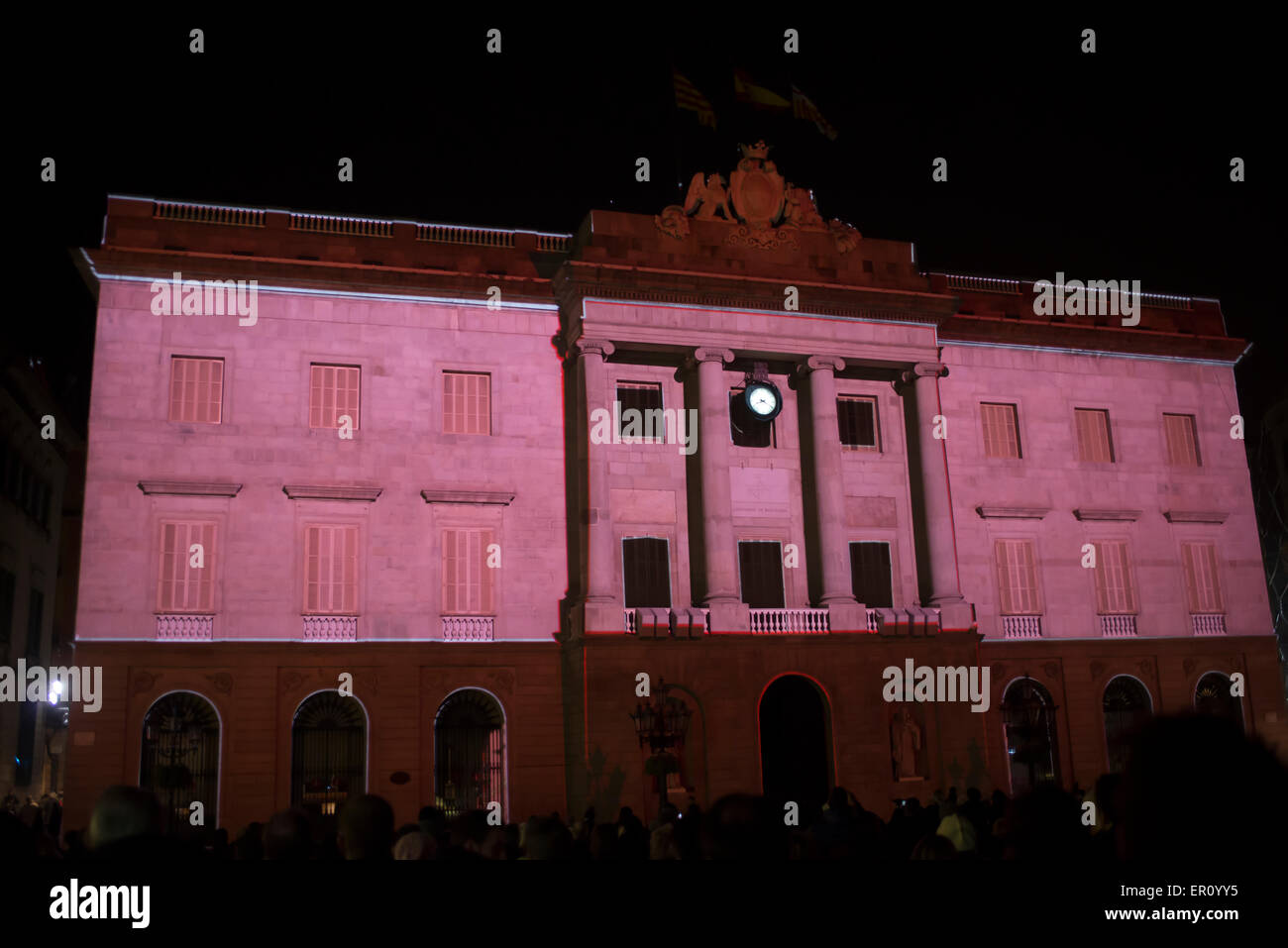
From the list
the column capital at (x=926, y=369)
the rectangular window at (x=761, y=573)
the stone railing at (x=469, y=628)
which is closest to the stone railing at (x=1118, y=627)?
the column capital at (x=926, y=369)

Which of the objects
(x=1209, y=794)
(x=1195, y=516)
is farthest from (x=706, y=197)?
(x=1209, y=794)

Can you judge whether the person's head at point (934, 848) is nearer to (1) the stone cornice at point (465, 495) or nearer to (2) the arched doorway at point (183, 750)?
(2) the arched doorway at point (183, 750)

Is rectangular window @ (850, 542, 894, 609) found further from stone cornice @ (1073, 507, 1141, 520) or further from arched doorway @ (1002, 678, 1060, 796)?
stone cornice @ (1073, 507, 1141, 520)

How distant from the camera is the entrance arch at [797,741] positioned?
31953mm

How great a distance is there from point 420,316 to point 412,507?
557 cm

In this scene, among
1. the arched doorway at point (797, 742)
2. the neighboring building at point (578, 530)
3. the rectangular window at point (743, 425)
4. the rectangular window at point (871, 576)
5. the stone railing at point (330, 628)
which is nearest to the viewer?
the neighboring building at point (578, 530)

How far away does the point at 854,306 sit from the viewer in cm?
3462

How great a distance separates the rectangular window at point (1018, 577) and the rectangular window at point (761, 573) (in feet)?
25.1

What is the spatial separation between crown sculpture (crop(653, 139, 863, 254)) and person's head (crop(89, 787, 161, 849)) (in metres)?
30.6

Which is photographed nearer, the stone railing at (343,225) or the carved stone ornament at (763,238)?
the stone railing at (343,225)

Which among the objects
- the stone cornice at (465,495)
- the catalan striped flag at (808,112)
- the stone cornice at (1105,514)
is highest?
the catalan striped flag at (808,112)

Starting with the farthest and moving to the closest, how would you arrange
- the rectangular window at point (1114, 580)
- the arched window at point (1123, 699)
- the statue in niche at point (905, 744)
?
the rectangular window at point (1114, 580)
the arched window at point (1123, 699)
the statue in niche at point (905, 744)

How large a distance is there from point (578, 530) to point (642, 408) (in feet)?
13.7

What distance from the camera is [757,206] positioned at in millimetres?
35062
